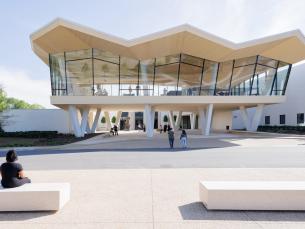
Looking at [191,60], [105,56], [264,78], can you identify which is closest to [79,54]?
[105,56]

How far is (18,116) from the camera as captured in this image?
3753 centimetres

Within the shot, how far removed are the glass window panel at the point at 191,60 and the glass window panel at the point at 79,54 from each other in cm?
983

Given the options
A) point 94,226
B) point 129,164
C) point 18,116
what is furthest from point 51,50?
point 94,226

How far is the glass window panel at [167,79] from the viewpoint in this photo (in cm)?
2788

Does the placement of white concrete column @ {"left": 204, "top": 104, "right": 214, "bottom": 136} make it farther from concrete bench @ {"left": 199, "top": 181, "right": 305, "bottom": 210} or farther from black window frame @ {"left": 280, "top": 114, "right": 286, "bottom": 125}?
concrete bench @ {"left": 199, "top": 181, "right": 305, "bottom": 210}

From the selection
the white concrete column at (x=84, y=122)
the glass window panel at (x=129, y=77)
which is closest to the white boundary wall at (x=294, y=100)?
the glass window panel at (x=129, y=77)

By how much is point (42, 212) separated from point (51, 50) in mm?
24292

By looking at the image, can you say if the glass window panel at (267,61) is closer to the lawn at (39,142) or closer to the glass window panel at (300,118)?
the glass window panel at (300,118)

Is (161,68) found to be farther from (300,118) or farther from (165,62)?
(300,118)

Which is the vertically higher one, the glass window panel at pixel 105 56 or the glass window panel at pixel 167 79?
the glass window panel at pixel 105 56

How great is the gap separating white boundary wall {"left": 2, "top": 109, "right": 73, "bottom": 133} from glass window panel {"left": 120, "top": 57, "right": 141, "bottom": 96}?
1378 centimetres

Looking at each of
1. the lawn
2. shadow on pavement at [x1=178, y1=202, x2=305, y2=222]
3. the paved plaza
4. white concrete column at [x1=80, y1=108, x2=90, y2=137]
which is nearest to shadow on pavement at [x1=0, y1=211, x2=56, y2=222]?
the paved plaza

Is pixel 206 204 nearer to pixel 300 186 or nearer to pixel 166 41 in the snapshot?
pixel 300 186

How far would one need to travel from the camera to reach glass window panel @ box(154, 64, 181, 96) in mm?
27883
